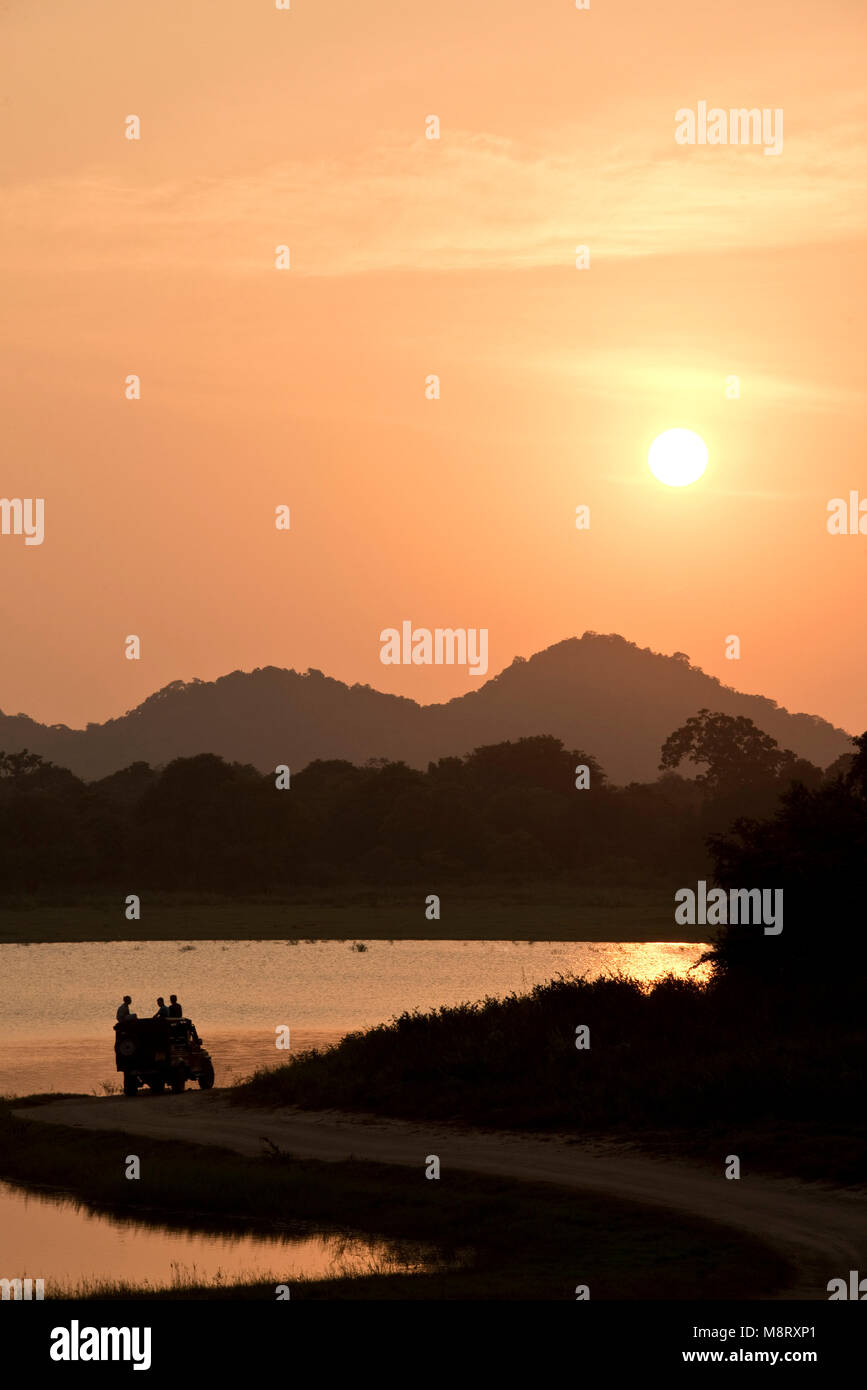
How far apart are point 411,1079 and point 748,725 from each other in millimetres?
149383

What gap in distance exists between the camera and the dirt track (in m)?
21.1

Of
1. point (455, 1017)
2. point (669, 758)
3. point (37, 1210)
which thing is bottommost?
point (37, 1210)

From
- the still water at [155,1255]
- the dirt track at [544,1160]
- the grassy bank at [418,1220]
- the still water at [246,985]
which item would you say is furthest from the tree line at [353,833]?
the still water at [155,1255]

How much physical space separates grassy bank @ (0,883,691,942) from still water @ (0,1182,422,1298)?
78.4 metres

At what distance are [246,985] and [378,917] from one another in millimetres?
51490

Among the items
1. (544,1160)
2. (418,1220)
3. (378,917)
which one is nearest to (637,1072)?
(544,1160)

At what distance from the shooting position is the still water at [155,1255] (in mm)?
21078

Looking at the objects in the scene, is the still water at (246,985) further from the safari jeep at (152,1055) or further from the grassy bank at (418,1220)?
the grassy bank at (418,1220)

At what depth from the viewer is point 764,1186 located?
24.7 metres

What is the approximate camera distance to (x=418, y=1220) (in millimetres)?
23609

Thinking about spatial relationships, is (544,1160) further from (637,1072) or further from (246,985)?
(246,985)

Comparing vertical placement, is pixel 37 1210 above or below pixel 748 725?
below
